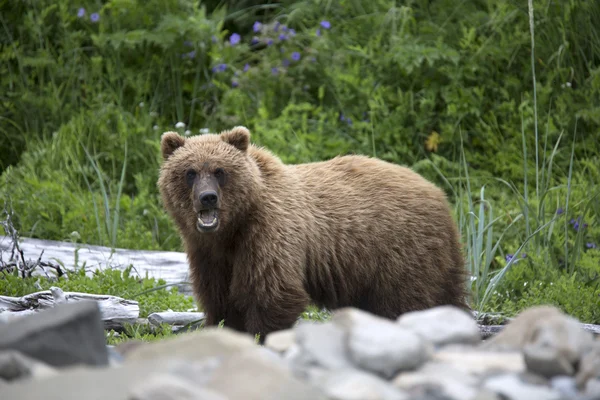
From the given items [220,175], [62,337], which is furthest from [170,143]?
[62,337]

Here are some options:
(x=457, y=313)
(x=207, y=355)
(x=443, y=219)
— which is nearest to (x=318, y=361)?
(x=207, y=355)

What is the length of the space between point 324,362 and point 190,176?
89.9 inches

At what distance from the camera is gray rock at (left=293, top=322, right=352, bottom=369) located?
9.41ft

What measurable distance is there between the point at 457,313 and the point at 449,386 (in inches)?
19.0

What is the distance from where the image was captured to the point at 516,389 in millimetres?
2715

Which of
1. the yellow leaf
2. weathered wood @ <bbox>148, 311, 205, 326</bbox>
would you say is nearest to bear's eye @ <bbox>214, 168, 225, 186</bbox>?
weathered wood @ <bbox>148, 311, 205, 326</bbox>

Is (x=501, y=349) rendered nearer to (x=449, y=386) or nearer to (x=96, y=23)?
(x=449, y=386)

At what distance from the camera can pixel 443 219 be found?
528 centimetres

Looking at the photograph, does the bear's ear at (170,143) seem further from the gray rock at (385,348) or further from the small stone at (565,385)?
the small stone at (565,385)

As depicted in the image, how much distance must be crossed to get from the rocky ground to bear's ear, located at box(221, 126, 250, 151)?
2135mm

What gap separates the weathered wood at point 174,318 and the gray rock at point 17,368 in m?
2.43

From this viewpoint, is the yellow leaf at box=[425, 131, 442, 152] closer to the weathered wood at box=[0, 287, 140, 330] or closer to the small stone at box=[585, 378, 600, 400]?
the weathered wood at box=[0, 287, 140, 330]

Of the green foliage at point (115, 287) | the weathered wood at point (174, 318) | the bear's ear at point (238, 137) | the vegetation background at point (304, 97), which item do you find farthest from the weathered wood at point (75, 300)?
the vegetation background at point (304, 97)

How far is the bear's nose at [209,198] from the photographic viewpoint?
4.75 metres
